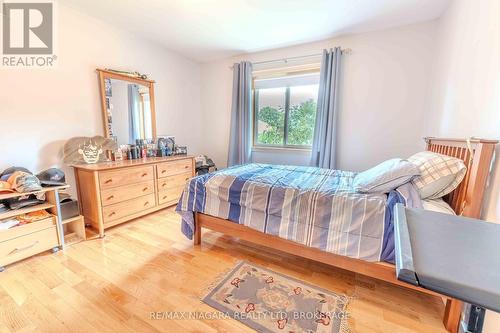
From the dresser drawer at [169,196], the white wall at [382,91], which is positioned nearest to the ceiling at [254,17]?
the white wall at [382,91]

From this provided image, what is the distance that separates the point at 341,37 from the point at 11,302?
4.11 meters

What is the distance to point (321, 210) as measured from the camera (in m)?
1.57

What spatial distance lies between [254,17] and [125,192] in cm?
249

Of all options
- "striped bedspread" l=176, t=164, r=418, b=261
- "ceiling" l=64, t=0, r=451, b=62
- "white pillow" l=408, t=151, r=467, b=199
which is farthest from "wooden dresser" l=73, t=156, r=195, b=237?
"white pillow" l=408, t=151, r=467, b=199

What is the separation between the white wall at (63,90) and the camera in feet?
6.68

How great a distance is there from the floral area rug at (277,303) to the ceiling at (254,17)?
2.58 meters

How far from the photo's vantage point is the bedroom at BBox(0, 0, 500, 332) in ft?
4.51

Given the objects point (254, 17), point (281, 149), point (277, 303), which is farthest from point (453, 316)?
point (254, 17)

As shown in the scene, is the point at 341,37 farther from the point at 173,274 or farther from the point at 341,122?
the point at 173,274

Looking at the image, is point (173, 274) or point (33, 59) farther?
point (33, 59)

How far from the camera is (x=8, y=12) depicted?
1.98 metres

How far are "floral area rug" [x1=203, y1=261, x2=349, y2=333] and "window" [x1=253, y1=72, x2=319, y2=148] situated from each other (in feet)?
7.28

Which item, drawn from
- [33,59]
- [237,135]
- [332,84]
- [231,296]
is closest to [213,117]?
[237,135]

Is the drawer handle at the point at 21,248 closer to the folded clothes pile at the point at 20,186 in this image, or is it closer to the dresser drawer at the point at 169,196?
the folded clothes pile at the point at 20,186
